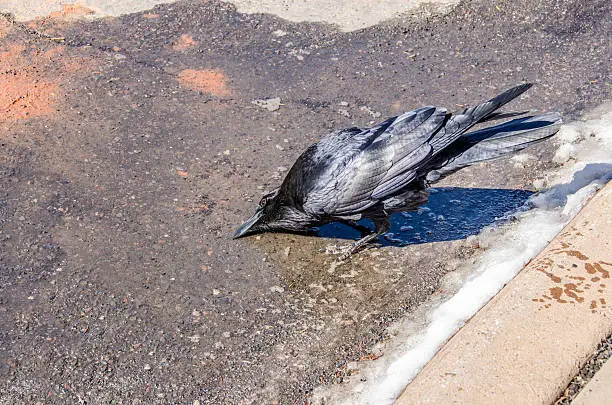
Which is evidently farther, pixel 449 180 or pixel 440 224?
pixel 449 180

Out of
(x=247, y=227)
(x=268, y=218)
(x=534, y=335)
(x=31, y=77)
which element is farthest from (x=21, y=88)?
(x=534, y=335)

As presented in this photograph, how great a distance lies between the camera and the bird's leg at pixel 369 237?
5398mm

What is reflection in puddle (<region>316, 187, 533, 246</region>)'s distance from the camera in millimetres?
5551

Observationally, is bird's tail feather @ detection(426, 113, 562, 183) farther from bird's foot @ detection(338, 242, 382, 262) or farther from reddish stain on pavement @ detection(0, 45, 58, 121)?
reddish stain on pavement @ detection(0, 45, 58, 121)

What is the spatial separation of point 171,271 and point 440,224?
2078mm

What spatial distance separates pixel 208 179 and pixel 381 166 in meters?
1.66

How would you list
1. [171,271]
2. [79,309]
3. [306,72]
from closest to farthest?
[79,309]
[171,271]
[306,72]

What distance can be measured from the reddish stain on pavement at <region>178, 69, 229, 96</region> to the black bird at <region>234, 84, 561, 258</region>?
6.99ft

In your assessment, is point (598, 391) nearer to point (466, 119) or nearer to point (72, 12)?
point (466, 119)

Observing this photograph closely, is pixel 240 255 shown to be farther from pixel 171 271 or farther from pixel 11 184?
pixel 11 184

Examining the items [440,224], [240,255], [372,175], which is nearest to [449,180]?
[440,224]

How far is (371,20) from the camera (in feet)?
26.2

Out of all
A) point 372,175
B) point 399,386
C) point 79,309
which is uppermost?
point 372,175

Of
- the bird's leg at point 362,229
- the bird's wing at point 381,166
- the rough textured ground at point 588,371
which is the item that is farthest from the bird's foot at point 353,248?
the rough textured ground at point 588,371
